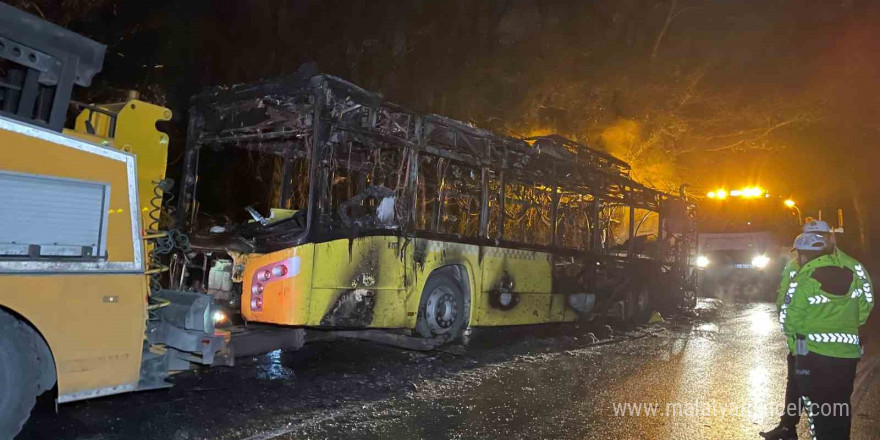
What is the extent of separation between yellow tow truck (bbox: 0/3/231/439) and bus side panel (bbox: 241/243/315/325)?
171 centimetres

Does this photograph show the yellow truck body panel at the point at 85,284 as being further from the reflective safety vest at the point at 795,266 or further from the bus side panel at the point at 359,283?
the reflective safety vest at the point at 795,266

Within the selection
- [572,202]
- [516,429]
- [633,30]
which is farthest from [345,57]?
[516,429]

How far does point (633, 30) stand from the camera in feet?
76.3

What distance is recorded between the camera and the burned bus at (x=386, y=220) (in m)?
6.53

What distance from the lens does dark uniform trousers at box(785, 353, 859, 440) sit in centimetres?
383

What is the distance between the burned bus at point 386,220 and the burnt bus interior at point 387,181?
24mm

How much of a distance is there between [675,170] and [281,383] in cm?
2134

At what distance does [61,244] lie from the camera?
3920 millimetres

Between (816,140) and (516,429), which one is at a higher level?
(816,140)

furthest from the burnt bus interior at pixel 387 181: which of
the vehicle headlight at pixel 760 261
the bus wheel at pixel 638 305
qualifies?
the vehicle headlight at pixel 760 261

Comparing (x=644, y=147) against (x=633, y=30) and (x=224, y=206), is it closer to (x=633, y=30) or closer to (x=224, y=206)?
(x=633, y=30)

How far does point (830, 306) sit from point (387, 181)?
587 cm

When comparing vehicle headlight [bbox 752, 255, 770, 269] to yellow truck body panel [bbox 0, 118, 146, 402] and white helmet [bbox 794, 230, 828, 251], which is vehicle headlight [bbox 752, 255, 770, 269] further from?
yellow truck body panel [bbox 0, 118, 146, 402]

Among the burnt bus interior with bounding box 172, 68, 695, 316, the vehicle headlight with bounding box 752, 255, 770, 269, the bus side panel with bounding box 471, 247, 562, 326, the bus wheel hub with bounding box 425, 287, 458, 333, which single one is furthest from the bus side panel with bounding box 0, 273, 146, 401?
the vehicle headlight with bounding box 752, 255, 770, 269
